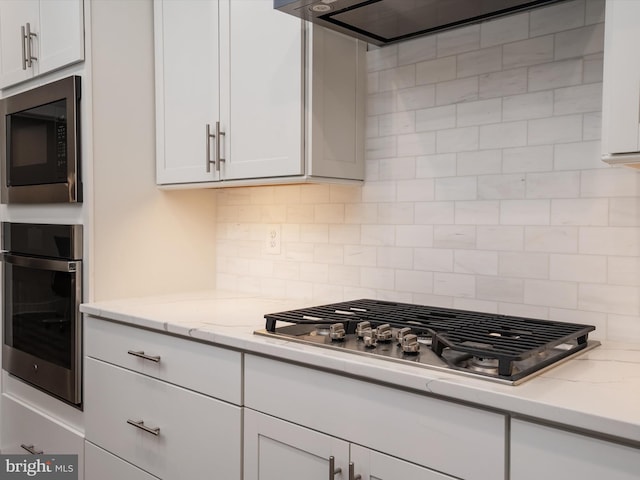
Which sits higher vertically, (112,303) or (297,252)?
(297,252)

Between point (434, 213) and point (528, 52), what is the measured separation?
0.58 meters

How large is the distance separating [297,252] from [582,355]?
1.24 metres

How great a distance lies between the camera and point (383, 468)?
50.4 inches

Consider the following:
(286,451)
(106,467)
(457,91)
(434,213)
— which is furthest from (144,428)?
(457,91)

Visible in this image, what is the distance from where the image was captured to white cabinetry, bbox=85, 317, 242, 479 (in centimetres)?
166

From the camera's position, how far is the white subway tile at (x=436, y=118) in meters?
1.87

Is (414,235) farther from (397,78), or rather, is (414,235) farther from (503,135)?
(397,78)

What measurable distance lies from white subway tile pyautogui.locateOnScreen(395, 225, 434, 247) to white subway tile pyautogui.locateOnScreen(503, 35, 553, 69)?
0.58 m

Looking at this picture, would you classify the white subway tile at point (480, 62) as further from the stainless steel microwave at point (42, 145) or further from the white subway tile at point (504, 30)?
the stainless steel microwave at point (42, 145)

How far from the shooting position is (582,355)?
139 centimetres

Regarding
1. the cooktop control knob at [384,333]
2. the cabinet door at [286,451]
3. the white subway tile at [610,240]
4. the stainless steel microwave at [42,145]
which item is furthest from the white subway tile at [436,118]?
the stainless steel microwave at [42,145]

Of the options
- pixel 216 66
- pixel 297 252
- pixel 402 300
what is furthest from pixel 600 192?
pixel 216 66

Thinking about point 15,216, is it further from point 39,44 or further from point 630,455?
point 630,455

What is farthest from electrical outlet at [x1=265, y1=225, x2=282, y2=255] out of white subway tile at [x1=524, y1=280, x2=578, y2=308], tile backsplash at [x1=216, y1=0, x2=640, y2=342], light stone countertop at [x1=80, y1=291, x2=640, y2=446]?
white subway tile at [x1=524, y1=280, x2=578, y2=308]
